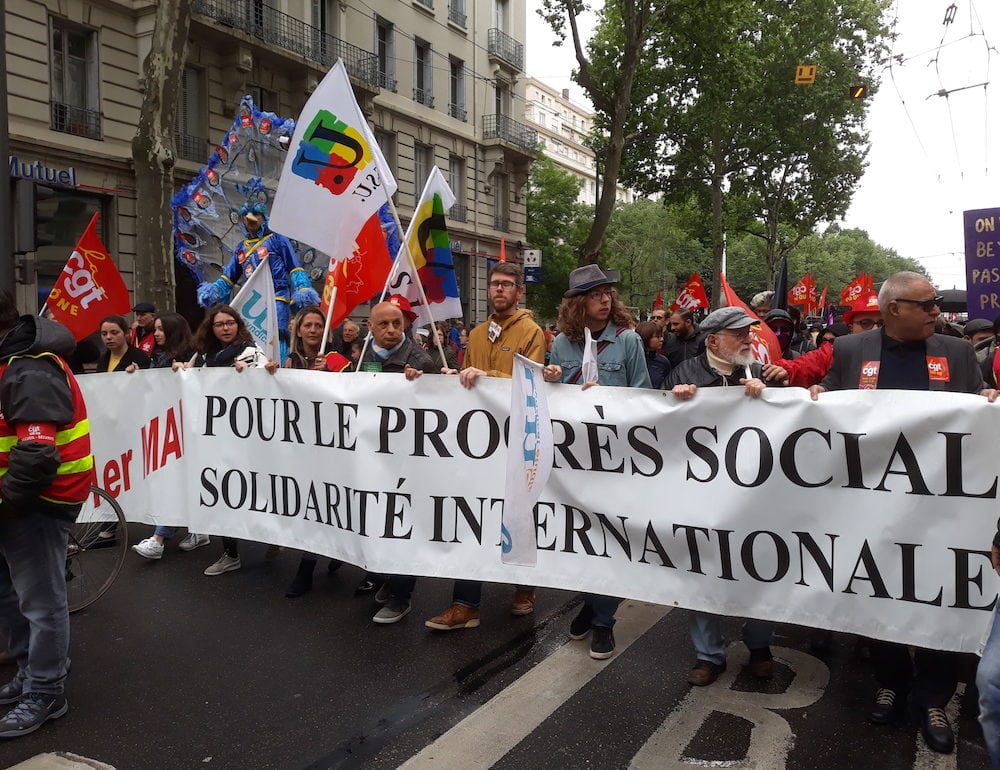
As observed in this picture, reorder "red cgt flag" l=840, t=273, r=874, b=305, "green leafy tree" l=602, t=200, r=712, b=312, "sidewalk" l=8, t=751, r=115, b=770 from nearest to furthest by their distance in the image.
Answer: "sidewalk" l=8, t=751, r=115, b=770 → "red cgt flag" l=840, t=273, r=874, b=305 → "green leafy tree" l=602, t=200, r=712, b=312

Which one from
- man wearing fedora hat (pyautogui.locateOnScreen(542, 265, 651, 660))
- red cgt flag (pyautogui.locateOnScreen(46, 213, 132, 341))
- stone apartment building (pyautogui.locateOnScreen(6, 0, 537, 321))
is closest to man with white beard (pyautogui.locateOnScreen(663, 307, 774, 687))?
man wearing fedora hat (pyautogui.locateOnScreen(542, 265, 651, 660))

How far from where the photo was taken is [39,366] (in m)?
3.20

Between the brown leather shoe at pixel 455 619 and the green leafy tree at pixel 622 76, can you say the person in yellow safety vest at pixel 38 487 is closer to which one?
the brown leather shoe at pixel 455 619

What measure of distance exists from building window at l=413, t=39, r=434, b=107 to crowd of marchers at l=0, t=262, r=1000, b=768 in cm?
2117

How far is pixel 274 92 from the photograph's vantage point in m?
20.1

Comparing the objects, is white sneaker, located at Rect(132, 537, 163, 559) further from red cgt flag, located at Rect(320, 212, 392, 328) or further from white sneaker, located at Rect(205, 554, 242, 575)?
red cgt flag, located at Rect(320, 212, 392, 328)

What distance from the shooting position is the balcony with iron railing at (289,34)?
18.1m

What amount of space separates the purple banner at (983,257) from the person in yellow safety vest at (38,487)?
17.8ft

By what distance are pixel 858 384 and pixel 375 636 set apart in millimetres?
2645

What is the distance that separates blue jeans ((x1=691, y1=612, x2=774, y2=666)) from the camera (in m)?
3.76

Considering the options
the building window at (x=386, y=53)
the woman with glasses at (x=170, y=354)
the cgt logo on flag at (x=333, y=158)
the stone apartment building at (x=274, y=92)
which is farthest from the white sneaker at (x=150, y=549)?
the building window at (x=386, y=53)

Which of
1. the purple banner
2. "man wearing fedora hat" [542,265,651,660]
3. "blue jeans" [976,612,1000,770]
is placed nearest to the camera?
"blue jeans" [976,612,1000,770]

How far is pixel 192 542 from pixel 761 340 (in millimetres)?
4117

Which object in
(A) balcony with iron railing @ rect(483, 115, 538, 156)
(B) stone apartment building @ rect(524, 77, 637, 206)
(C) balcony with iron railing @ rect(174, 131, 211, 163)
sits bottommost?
(C) balcony with iron railing @ rect(174, 131, 211, 163)
